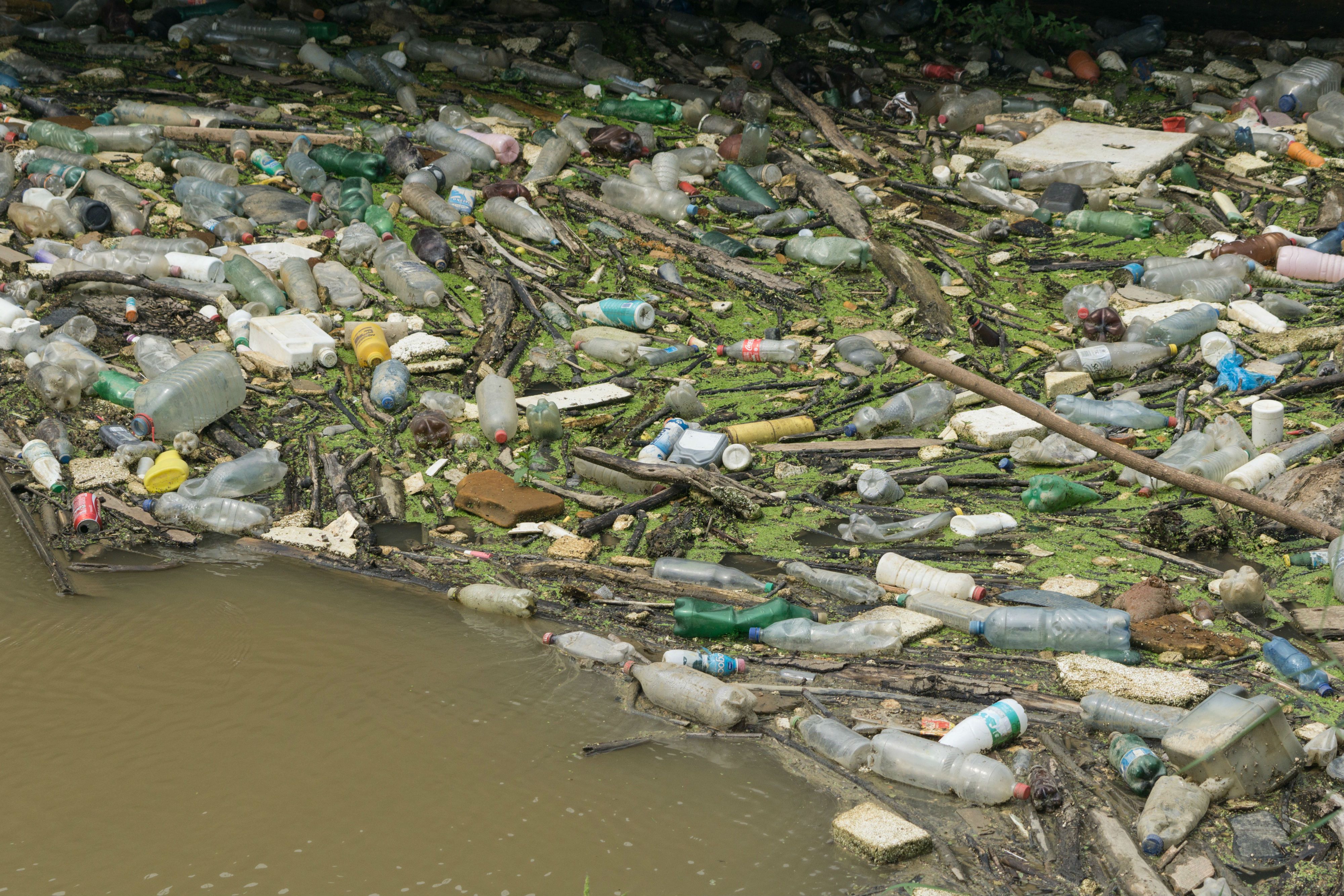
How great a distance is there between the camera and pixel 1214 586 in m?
3.58

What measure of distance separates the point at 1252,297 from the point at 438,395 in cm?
431

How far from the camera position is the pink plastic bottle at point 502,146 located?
7195mm

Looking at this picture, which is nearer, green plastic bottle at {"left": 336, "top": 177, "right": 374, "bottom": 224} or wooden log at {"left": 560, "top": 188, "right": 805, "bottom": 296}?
wooden log at {"left": 560, "top": 188, "right": 805, "bottom": 296}

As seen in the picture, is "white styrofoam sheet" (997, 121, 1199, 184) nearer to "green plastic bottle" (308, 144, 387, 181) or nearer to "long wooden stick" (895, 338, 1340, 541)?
"green plastic bottle" (308, 144, 387, 181)

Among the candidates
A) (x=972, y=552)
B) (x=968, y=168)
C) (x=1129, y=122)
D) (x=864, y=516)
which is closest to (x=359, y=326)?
(x=864, y=516)

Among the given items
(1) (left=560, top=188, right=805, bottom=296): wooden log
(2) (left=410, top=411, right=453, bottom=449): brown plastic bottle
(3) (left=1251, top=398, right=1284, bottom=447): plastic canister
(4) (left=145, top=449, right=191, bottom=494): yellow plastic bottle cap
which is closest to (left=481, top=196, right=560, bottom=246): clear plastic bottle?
(1) (left=560, top=188, right=805, bottom=296): wooden log

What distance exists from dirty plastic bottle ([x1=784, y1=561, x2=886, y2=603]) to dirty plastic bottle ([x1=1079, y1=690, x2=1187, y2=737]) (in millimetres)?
835

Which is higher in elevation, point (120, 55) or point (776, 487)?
point (120, 55)

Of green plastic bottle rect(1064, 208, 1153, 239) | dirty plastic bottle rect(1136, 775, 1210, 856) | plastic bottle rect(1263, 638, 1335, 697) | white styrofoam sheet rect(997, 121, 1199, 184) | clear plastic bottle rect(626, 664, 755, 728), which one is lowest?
clear plastic bottle rect(626, 664, 755, 728)

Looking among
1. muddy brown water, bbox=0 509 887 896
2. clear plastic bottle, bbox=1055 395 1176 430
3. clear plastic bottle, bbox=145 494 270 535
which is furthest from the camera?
clear plastic bottle, bbox=1055 395 1176 430

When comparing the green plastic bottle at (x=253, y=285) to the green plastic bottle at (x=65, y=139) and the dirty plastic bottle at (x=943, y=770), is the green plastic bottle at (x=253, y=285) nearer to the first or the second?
the green plastic bottle at (x=65, y=139)

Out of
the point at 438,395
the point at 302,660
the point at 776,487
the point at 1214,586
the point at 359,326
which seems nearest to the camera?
the point at 302,660

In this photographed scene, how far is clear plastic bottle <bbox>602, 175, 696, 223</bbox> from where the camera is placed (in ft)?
22.3

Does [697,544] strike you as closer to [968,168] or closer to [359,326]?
[359,326]
